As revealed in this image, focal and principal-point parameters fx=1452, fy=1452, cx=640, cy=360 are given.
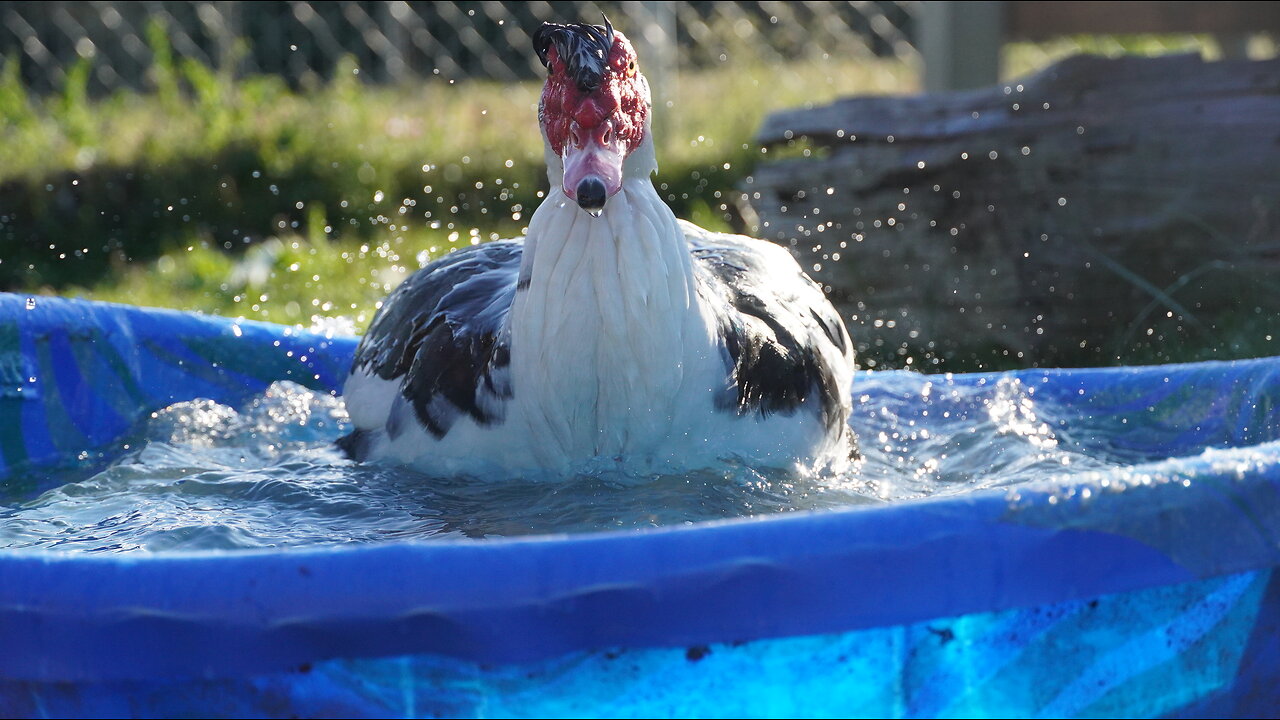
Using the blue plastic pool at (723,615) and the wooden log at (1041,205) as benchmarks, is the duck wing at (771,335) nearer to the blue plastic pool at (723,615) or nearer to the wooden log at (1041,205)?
the blue plastic pool at (723,615)

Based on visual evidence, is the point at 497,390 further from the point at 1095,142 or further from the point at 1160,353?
the point at 1095,142

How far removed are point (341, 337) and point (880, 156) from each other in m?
1.83

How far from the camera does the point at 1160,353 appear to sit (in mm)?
4184

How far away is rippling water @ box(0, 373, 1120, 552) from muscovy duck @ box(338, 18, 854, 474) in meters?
0.07

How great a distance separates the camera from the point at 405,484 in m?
2.71

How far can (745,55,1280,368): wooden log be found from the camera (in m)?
4.42

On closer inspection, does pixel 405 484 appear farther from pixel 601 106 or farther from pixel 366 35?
pixel 366 35

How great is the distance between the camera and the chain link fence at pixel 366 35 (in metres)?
7.87

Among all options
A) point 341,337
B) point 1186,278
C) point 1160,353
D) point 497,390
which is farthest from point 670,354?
point 1186,278

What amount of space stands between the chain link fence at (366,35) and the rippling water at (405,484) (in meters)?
4.03

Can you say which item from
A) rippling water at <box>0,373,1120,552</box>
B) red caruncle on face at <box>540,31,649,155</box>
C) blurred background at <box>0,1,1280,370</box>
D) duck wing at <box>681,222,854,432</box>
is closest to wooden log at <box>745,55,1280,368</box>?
blurred background at <box>0,1,1280,370</box>

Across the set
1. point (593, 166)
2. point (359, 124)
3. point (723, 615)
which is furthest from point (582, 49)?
point (359, 124)

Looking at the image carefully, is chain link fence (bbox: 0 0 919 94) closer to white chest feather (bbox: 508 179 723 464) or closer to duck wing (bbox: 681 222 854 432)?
duck wing (bbox: 681 222 854 432)

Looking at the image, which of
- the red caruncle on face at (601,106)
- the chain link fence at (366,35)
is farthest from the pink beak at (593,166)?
the chain link fence at (366,35)
